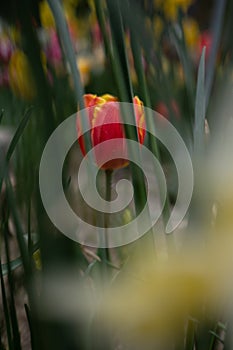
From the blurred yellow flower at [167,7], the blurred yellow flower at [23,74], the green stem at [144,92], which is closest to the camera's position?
the blurred yellow flower at [23,74]

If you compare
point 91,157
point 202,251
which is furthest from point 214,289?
point 91,157

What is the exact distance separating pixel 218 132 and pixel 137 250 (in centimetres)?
9

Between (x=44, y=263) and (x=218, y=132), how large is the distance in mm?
84

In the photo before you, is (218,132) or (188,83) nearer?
(218,132)

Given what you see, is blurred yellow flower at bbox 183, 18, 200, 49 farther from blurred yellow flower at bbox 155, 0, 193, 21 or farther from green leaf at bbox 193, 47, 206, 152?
green leaf at bbox 193, 47, 206, 152

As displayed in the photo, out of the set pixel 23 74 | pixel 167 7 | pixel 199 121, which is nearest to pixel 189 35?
pixel 167 7

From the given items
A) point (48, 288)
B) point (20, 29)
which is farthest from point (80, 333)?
point (20, 29)

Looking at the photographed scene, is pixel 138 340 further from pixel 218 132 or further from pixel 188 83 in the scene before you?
pixel 188 83

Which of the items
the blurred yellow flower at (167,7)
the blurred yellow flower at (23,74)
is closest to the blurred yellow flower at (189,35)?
the blurred yellow flower at (167,7)

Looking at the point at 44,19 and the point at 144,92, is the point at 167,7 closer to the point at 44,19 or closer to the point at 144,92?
the point at 44,19

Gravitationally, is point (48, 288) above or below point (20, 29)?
below

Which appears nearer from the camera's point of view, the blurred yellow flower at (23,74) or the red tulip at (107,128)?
the blurred yellow flower at (23,74)

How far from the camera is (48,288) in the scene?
24 centimetres

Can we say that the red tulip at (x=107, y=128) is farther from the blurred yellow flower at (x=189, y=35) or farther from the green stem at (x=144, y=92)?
the blurred yellow flower at (x=189, y=35)
